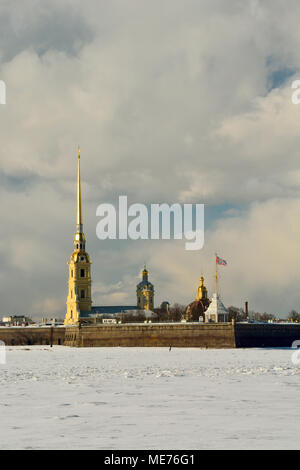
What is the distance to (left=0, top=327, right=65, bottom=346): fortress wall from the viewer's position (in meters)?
99.2

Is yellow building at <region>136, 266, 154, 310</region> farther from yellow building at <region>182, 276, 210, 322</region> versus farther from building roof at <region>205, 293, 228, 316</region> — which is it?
building roof at <region>205, 293, 228, 316</region>

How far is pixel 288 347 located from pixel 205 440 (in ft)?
216

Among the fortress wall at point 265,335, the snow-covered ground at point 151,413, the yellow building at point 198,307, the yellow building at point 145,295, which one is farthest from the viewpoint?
the yellow building at point 145,295

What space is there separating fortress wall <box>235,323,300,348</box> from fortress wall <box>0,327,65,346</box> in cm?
3308

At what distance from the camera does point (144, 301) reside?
166375 millimetres

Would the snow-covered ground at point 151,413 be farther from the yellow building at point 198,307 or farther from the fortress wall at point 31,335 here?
Result: the yellow building at point 198,307

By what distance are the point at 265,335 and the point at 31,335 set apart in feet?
129

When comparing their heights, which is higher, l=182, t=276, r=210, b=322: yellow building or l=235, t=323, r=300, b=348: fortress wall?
l=182, t=276, r=210, b=322: yellow building

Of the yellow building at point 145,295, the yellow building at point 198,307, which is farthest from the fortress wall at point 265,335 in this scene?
the yellow building at point 145,295

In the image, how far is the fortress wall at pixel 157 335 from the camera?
76625 mm

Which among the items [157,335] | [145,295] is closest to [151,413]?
[157,335]

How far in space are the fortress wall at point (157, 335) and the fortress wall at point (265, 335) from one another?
1325 millimetres

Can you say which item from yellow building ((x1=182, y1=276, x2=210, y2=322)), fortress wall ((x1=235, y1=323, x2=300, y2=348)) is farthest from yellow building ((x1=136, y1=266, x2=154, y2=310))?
fortress wall ((x1=235, y1=323, x2=300, y2=348))
